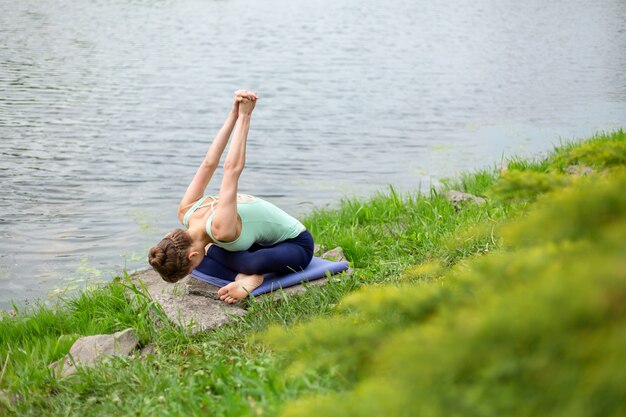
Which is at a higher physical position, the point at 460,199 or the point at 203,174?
the point at 203,174

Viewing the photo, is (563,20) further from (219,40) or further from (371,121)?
(371,121)

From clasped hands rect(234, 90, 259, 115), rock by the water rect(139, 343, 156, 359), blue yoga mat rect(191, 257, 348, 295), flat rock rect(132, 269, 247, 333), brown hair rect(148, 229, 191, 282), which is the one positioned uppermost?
clasped hands rect(234, 90, 259, 115)

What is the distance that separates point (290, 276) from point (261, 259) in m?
0.28

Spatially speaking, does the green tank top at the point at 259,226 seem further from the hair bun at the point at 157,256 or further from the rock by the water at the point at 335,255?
the rock by the water at the point at 335,255

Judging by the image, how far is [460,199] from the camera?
26.5ft

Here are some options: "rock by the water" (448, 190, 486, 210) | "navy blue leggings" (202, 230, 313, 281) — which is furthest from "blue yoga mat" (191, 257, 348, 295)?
"rock by the water" (448, 190, 486, 210)

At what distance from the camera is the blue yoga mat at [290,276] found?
5648 mm

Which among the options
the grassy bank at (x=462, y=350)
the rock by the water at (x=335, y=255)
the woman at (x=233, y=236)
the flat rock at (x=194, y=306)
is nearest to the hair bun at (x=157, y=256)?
the woman at (x=233, y=236)

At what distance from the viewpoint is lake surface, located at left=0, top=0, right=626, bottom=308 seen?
9.84 metres

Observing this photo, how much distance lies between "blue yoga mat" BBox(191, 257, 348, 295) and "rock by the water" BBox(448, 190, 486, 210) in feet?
7.66

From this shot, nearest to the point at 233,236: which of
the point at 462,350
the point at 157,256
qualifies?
the point at 157,256

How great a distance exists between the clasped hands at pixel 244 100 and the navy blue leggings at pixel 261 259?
3.37ft

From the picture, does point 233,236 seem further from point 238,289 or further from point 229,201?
point 238,289

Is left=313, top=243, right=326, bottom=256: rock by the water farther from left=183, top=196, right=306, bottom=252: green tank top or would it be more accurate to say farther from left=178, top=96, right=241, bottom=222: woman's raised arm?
left=178, top=96, right=241, bottom=222: woman's raised arm
